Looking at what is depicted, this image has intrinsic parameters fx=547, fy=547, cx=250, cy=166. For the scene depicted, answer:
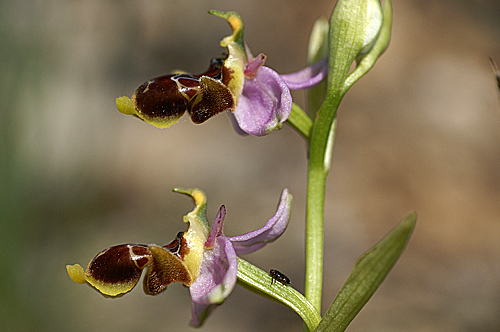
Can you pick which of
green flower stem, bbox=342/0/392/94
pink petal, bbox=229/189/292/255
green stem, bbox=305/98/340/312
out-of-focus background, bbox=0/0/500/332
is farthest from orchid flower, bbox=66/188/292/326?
out-of-focus background, bbox=0/0/500/332

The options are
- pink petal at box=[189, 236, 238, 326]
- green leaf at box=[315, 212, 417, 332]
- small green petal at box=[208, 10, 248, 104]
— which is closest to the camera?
green leaf at box=[315, 212, 417, 332]

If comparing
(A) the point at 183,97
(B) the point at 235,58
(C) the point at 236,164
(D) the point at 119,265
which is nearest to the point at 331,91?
(B) the point at 235,58

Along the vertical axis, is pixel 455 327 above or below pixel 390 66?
below

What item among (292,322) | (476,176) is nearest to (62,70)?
(292,322)

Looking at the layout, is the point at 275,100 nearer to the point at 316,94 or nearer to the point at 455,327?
the point at 316,94

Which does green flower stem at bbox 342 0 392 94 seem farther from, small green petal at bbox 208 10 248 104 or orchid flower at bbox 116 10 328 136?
small green petal at bbox 208 10 248 104

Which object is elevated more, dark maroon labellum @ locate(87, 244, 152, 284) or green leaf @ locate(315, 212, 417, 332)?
green leaf @ locate(315, 212, 417, 332)

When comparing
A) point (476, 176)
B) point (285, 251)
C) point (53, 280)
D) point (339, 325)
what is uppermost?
point (476, 176)

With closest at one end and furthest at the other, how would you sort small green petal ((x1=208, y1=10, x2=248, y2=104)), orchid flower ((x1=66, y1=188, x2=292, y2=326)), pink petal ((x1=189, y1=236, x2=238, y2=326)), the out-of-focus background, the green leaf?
the green leaf
pink petal ((x1=189, y1=236, x2=238, y2=326))
orchid flower ((x1=66, y1=188, x2=292, y2=326))
small green petal ((x1=208, y1=10, x2=248, y2=104))
the out-of-focus background
